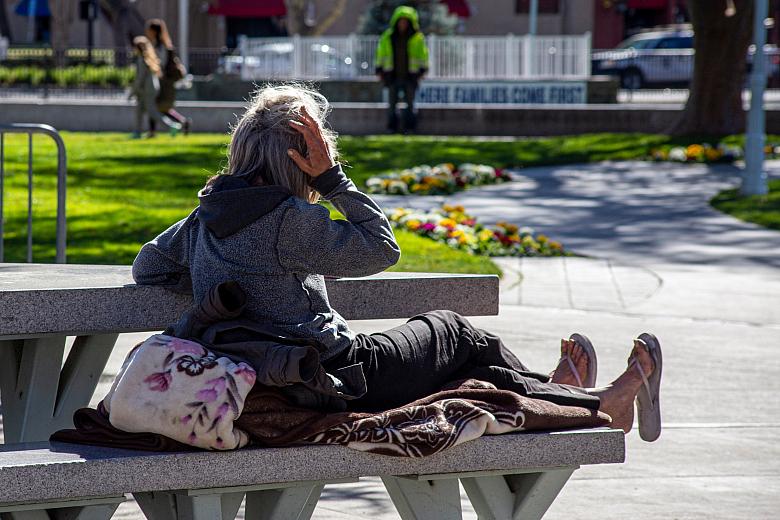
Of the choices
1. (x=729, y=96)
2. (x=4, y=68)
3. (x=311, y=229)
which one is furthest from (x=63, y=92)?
(x=311, y=229)

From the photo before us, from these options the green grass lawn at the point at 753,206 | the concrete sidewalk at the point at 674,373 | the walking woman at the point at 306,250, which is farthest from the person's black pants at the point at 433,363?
the green grass lawn at the point at 753,206

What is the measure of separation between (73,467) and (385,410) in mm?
911

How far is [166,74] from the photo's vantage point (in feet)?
69.0

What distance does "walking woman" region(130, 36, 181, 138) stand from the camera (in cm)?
2114

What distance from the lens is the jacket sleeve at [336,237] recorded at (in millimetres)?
3785

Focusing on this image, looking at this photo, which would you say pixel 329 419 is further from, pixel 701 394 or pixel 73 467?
pixel 701 394

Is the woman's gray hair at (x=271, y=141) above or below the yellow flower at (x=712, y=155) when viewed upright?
above

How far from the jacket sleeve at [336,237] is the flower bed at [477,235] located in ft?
23.7

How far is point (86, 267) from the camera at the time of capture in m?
5.24

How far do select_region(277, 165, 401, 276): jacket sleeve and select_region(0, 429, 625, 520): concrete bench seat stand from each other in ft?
1.70

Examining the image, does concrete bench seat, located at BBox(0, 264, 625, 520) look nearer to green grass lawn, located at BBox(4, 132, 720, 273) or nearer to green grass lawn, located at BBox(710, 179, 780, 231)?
green grass lawn, located at BBox(4, 132, 720, 273)

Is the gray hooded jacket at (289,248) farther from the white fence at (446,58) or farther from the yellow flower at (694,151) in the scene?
the white fence at (446,58)

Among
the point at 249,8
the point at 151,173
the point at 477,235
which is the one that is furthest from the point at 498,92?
the point at 249,8

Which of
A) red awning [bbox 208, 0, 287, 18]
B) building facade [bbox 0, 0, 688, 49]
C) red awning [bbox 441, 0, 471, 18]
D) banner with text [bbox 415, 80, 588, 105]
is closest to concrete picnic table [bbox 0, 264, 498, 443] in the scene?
banner with text [bbox 415, 80, 588, 105]
